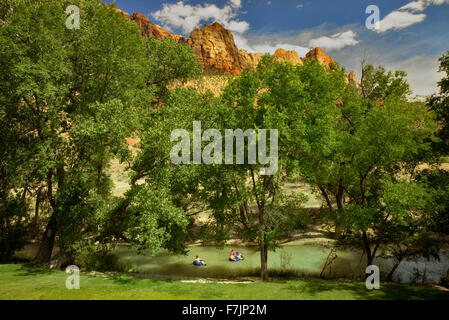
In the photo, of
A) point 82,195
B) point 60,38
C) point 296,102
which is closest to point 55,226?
point 82,195

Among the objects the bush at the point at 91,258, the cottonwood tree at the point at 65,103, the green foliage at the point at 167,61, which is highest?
the green foliage at the point at 167,61

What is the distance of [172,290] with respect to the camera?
38.8 ft

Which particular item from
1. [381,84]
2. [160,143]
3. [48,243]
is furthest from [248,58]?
[48,243]

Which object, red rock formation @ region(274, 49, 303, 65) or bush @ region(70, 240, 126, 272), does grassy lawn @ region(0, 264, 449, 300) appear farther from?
red rock formation @ region(274, 49, 303, 65)

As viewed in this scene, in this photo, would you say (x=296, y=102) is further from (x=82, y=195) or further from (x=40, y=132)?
(x=40, y=132)

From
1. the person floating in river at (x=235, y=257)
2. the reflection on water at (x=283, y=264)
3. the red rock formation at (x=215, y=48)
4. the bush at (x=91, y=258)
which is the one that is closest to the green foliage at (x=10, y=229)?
the reflection on water at (x=283, y=264)

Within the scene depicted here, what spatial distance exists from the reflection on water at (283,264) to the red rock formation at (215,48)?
371 feet

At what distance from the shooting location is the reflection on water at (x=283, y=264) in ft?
60.7

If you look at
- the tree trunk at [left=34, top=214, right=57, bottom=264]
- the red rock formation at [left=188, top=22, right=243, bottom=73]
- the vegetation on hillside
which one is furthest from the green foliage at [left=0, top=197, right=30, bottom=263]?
the red rock formation at [left=188, top=22, right=243, bottom=73]

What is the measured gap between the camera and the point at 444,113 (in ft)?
62.3

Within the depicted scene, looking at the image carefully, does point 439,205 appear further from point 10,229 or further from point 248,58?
point 248,58

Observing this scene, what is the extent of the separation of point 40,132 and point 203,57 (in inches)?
4841

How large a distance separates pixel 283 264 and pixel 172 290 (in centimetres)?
1097

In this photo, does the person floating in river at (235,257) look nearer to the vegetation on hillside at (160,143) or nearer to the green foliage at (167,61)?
the vegetation on hillside at (160,143)
